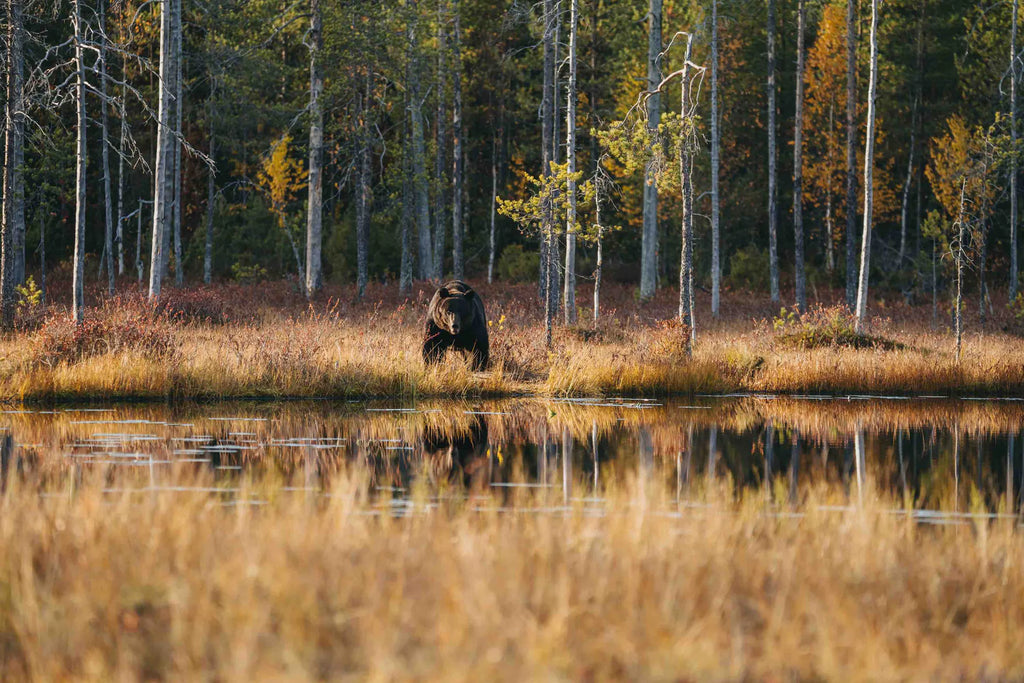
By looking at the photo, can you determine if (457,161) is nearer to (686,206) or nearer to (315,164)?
(315,164)

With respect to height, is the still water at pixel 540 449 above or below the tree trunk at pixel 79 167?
below

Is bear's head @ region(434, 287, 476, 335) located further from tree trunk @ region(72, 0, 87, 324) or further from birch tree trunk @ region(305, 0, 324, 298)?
birch tree trunk @ region(305, 0, 324, 298)

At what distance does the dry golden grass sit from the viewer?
14.7 feet

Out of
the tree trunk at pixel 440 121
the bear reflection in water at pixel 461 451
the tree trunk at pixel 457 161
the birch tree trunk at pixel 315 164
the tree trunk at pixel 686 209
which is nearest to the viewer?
the bear reflection in water at pixel 461 451

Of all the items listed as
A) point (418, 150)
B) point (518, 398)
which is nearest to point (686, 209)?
point (518, 398)

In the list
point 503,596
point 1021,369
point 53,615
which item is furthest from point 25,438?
point 1021,369

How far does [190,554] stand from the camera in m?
5.67

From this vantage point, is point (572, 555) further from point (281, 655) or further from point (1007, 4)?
point (1007, 4)

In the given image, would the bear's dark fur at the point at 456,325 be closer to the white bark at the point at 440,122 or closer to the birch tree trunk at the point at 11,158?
the birch tree trunk at the point at 11,158

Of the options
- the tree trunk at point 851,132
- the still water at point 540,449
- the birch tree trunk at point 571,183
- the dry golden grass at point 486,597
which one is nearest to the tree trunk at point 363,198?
the birch tree trunk at point 571,183

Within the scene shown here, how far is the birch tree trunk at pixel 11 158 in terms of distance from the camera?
66.5 feet

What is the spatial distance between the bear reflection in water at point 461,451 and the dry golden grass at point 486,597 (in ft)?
9.52

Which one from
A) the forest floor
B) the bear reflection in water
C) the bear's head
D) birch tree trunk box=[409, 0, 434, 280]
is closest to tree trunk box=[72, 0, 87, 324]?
the forest floor

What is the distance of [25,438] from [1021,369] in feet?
50.9
